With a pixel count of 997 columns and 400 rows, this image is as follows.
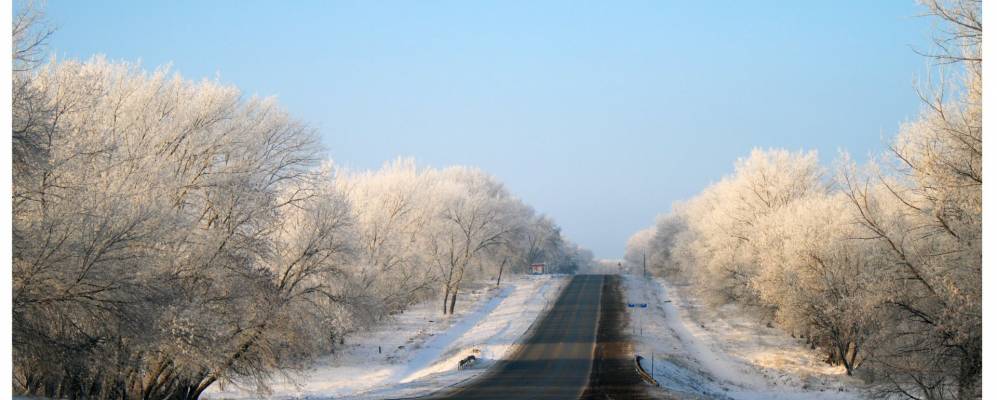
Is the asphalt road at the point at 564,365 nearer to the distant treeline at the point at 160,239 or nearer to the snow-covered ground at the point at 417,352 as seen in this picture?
the snow-covered ground at the point at 417,352

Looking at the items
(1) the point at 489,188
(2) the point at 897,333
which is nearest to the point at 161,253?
(2) the point at 897,333

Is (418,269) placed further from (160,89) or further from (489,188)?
(489,188)

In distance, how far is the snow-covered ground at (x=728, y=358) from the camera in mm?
35250

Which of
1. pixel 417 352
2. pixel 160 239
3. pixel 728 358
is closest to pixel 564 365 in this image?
pixel 728 358

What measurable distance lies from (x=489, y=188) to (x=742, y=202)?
6043 cm

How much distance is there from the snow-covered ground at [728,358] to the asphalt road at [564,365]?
82.6 inches

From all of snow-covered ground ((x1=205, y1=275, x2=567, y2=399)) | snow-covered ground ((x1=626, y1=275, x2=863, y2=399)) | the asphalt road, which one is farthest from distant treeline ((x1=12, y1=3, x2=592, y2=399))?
snow-covered ground ((x1=626, y1=275, x2=863, y2=399))

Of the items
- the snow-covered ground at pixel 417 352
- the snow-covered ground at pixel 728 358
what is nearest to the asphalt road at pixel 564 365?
the snow-covered ground at pixel 417 352

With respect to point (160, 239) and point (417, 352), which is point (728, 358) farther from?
point (160, 239)

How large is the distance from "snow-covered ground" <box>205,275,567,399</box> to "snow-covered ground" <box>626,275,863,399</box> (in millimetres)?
9471

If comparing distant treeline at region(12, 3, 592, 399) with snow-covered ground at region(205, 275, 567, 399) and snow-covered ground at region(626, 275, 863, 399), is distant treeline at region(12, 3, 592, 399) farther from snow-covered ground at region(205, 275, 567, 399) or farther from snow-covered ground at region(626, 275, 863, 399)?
snow-covered ground at region(626, 275, 863, 399)

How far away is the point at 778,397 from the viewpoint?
33906 millimetres

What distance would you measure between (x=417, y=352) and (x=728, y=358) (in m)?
19.8

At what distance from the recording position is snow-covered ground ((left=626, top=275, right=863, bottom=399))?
3525 cm
